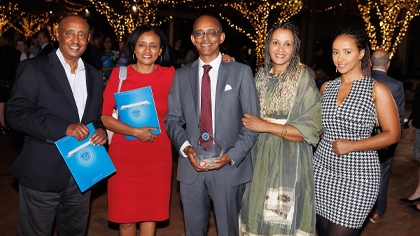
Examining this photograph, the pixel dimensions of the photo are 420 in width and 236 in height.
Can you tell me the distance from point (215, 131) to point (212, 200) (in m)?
0.54

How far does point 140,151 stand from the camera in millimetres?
3104

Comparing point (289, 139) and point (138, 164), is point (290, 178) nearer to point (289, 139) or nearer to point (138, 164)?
point (289, 139)

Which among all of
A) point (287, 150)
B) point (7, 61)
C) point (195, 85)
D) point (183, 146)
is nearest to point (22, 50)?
point (7, 61)

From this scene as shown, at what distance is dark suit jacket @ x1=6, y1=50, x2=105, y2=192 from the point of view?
96.9 inches

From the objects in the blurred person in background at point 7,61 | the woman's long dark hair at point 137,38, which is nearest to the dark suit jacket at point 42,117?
the woman's long dark hair at point 137,38

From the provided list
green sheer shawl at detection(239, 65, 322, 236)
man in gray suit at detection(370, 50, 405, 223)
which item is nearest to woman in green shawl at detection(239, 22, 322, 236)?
green sheer shawl at detection(239, 65, 322, 236)

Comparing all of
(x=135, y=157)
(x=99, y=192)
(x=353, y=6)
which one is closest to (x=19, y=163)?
(x=135, y=157)

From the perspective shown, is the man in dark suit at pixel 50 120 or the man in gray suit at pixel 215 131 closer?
the man in dark suit at pixel 50 120

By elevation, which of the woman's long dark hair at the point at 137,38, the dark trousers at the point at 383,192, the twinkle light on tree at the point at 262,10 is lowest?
the dark trousers at the point at 383,192

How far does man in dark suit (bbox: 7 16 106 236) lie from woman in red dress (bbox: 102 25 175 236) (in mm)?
345

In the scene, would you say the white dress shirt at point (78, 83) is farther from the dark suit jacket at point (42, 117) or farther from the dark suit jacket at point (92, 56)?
the dark suit jacket at point (92, 56)

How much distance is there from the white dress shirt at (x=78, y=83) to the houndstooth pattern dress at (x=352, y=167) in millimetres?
1931

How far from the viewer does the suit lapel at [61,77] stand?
261 centimetres

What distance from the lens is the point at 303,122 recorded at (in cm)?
266
